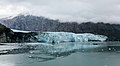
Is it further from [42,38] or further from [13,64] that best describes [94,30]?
[13,64]

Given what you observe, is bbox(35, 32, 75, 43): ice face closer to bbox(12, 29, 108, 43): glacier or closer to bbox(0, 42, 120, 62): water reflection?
bbox(12, 29, 108, 43): glacier

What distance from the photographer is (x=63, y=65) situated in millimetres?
31141

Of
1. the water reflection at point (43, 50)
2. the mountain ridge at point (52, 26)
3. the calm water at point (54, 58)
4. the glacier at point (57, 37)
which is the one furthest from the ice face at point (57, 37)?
the calm water at point (54, 58)

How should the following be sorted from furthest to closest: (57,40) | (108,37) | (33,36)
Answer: (108,37)
(33,36)
(57,40)

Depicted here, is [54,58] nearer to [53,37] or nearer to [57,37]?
[53,37]

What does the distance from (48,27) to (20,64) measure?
12837 cm

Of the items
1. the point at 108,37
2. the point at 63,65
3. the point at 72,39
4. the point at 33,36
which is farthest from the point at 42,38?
the point at 63,65

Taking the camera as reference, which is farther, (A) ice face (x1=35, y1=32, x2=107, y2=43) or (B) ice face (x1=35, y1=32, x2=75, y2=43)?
(A) ice face (x1=35, y1=32, x2=107, y2=43)

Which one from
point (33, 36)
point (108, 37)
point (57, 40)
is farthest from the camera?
point (108, 37)

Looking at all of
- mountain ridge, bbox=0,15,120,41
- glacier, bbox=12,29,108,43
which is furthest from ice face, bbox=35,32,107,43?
mountain ridge, bbox=0,15,120,41

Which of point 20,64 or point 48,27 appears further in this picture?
point 48,27

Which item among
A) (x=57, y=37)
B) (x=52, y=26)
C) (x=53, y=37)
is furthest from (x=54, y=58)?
(x=52, y=26)

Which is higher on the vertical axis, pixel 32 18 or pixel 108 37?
pixel 32 18

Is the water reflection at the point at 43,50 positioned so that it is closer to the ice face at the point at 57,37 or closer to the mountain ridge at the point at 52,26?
the ice face at the point at 57,37
